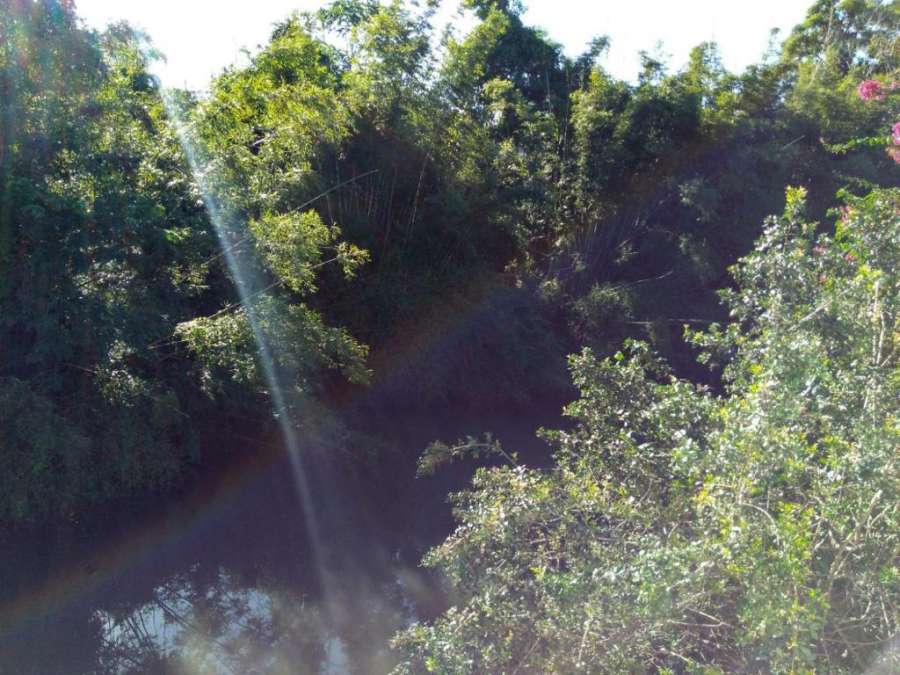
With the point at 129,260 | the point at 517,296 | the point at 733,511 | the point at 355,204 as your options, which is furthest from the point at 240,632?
the point at 517,296

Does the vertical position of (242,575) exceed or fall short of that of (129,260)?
it falls short

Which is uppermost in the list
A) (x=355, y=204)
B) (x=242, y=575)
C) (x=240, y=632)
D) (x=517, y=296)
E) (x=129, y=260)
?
(x=355, y=204)

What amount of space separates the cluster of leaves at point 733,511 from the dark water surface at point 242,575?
227cm

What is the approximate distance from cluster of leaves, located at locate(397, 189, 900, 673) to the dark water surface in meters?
2.27

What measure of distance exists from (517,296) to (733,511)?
621 centimetres

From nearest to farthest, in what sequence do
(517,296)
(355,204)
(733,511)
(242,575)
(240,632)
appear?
(733,511), (240,632), (242,575), (355,204), (517,296)

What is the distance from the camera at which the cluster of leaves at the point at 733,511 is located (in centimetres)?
259

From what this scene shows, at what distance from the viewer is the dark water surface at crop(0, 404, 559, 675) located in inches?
217

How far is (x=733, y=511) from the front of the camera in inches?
106

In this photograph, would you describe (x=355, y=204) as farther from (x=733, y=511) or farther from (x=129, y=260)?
(x=733, y=511)

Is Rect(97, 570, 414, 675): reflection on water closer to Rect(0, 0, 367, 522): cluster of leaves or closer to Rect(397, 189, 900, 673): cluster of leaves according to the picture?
Rect(0, 0, 367, 522): cluster of leaves

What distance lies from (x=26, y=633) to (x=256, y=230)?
10.8 feet

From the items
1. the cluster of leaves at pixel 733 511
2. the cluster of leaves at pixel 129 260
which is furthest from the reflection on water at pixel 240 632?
the cluster of leaves at pixel 733 511

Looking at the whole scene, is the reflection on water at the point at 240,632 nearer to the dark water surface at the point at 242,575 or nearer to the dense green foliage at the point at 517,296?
the dark water surface at the point at 242,575
